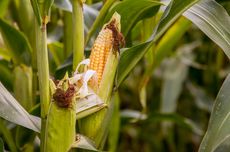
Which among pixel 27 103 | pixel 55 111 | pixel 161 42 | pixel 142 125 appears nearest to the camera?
pixel 55 111

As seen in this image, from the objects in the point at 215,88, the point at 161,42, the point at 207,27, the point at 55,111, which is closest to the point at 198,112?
the point at 215,88

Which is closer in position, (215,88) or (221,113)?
(221,113)

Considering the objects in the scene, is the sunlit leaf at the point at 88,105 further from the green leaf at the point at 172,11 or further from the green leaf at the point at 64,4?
the green leaf at the point at 64,4

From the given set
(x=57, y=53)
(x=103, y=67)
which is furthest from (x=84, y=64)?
(x=57, y=53)

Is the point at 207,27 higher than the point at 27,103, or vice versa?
the point at 207,27

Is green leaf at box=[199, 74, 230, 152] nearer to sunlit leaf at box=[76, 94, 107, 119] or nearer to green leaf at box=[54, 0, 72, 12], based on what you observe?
sunlit leaf at box=[76, 94, 107, 119]

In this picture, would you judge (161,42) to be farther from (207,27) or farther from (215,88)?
(215,88)

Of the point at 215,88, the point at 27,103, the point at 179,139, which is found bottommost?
the point at 179,139

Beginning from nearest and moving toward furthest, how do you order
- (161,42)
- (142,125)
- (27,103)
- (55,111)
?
1. (55,111)
2. (27,103)
3. (161,42)
4. (142,125)
